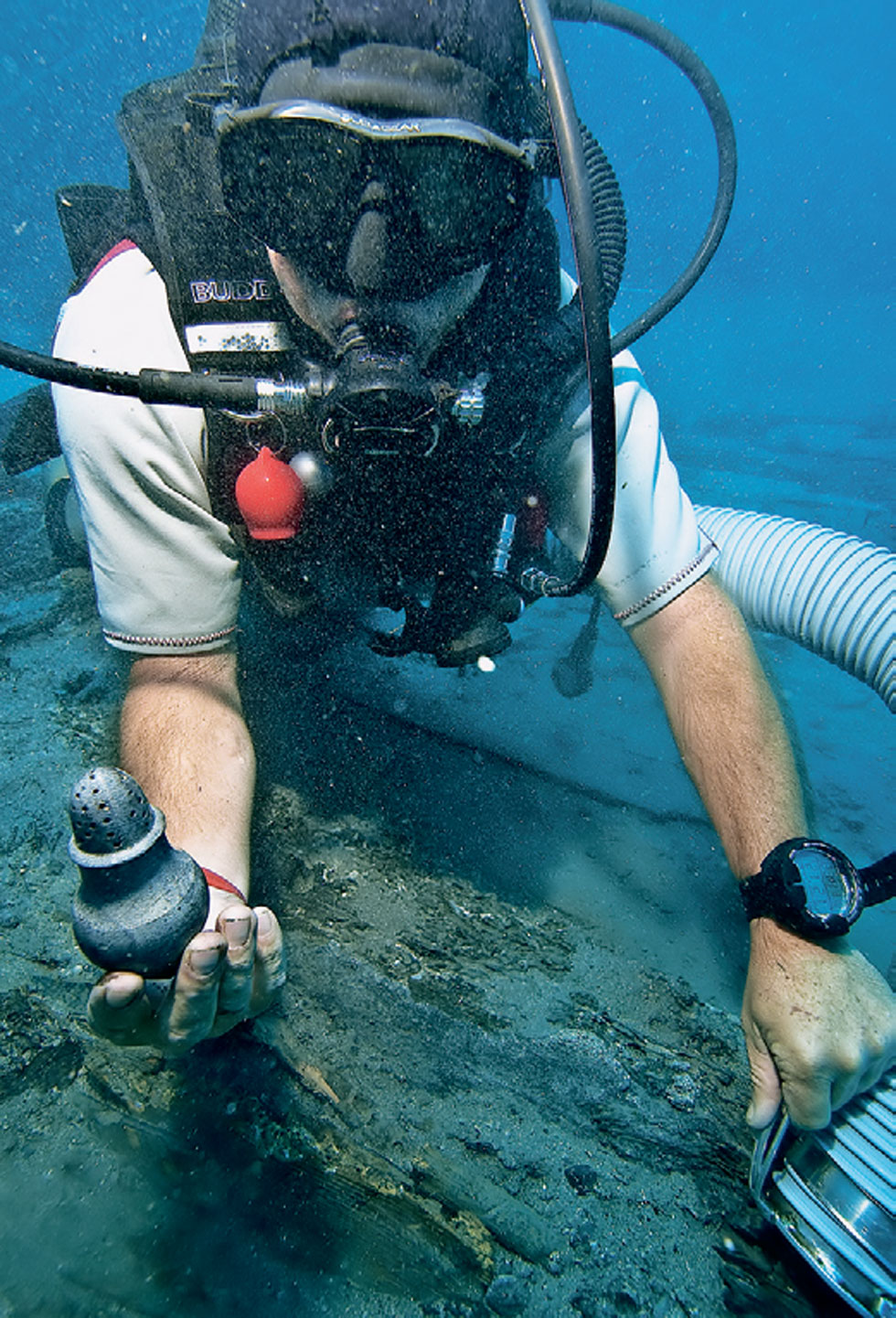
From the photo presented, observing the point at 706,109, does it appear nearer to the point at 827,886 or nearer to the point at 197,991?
the point at 827,886

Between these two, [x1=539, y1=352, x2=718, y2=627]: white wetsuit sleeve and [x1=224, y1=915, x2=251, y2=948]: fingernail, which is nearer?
[x1=224, y1=915, x2=251, y2=948]: fingernail

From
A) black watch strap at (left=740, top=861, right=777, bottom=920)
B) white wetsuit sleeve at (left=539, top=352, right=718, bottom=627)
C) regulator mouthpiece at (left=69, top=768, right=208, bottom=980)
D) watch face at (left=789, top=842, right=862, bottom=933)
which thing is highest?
white wetsuit sleeve at (left=539, top=352, right=718, bottom=627)

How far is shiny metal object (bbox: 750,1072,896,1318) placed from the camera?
117 cm

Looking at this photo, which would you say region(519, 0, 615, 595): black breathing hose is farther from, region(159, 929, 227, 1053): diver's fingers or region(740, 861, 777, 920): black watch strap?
region(159, 929, 227, 1053): diver's fingers

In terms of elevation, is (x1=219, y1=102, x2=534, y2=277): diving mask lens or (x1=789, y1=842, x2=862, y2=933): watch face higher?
(x1=219, y1=102, x2=534, y2=277): diving mask lens

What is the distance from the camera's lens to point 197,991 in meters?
1.09

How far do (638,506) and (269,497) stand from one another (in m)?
1.13

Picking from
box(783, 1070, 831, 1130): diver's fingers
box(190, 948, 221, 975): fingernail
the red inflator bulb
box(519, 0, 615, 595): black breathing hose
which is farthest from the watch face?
the red inflator bulb

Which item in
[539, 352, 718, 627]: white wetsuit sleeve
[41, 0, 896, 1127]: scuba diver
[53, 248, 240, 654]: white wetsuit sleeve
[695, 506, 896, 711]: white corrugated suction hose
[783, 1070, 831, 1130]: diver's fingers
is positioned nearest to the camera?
[783, 1070, 831, 1130]: diver's fingers

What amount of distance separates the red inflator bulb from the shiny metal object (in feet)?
6.02

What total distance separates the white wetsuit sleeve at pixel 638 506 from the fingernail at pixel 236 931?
4.63ft

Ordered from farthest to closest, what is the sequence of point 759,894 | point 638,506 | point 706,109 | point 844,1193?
point 706,109 → point 638,506 → point 759,894 → point 844,1193

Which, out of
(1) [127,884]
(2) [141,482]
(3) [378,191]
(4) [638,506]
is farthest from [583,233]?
(1) [127,884]

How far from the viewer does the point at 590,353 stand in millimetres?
1256
